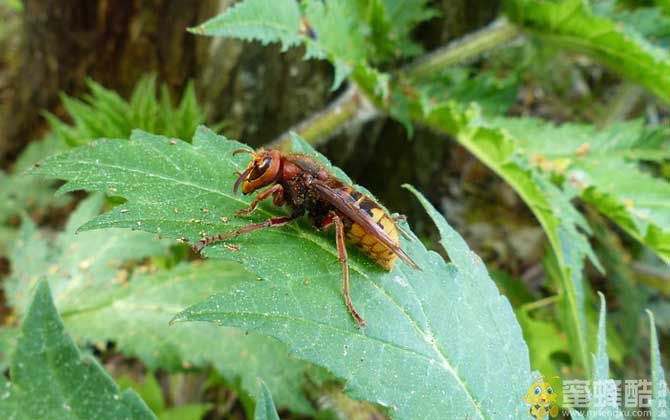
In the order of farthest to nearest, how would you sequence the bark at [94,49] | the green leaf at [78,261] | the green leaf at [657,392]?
the bark at [94,49] < the green leaf at [78,261] < the green leaf at [657,392]

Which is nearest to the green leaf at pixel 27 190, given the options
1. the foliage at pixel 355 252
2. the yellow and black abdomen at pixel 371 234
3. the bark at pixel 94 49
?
the foliage at pixel 355 252

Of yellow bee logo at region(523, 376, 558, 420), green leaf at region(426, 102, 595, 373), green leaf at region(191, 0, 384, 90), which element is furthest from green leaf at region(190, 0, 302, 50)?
yellow bee logo at region(523, 376, 558, 420)

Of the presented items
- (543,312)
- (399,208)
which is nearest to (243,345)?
(399,208)

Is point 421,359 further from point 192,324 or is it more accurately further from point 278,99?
point 278,99

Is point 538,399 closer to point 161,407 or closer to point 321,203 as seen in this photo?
point 321,203

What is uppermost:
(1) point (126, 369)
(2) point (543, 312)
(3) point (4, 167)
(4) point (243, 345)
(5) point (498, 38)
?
(5) point (498, 38)

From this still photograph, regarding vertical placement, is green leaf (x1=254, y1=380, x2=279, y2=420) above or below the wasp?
below

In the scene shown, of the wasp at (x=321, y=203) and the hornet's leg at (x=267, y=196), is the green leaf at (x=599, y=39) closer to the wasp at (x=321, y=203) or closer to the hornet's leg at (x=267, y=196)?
the wasp at (x=321, y=203)

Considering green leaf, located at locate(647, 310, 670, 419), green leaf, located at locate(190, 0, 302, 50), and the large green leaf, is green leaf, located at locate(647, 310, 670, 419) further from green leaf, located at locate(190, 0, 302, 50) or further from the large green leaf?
green leaf, located at locate(190, 0, 302, 50)
